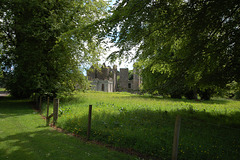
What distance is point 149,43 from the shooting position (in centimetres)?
766

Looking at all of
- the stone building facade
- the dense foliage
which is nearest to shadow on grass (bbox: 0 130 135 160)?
the dense foliage

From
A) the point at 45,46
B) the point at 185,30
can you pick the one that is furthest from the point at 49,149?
the point at 45,46

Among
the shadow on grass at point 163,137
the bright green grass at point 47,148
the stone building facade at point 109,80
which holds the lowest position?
the bright green grass at point 47,148

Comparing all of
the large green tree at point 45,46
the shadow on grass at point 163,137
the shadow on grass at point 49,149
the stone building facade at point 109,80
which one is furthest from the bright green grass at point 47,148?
the stone building facade at point 109,80

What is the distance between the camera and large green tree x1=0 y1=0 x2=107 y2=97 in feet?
47.9

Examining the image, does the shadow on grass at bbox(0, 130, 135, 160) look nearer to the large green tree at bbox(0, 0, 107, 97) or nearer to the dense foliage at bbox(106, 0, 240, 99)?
the dense foliage at bbox(106, 0, 240, 99)

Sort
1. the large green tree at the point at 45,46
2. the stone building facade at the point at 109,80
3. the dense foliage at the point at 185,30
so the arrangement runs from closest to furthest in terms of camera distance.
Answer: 1. the dense foliage at the point at 185,30
2. the large green tree at the point at 45,46
3. the stone building facade at the point at 109,80

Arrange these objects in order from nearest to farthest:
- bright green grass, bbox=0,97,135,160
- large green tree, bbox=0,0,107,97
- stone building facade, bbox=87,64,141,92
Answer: bright green grass, bbox=0,97,135,160
large green tree, bbox=0,0,107,97
stone building facade, bbox=87,64,141,92

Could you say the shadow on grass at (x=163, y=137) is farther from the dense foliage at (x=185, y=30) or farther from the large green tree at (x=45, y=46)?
the large green tree at (x=45, y=46)

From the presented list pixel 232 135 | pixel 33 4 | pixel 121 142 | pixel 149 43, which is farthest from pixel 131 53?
pixel 33 4

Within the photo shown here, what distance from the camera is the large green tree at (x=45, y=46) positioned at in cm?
1459

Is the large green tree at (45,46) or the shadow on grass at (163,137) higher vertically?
the large green tree at (45,46)

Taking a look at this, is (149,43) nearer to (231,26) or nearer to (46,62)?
(231,26)

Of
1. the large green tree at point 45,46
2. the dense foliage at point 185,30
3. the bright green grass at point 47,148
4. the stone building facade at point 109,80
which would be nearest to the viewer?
the bright green grass at point 47,148
